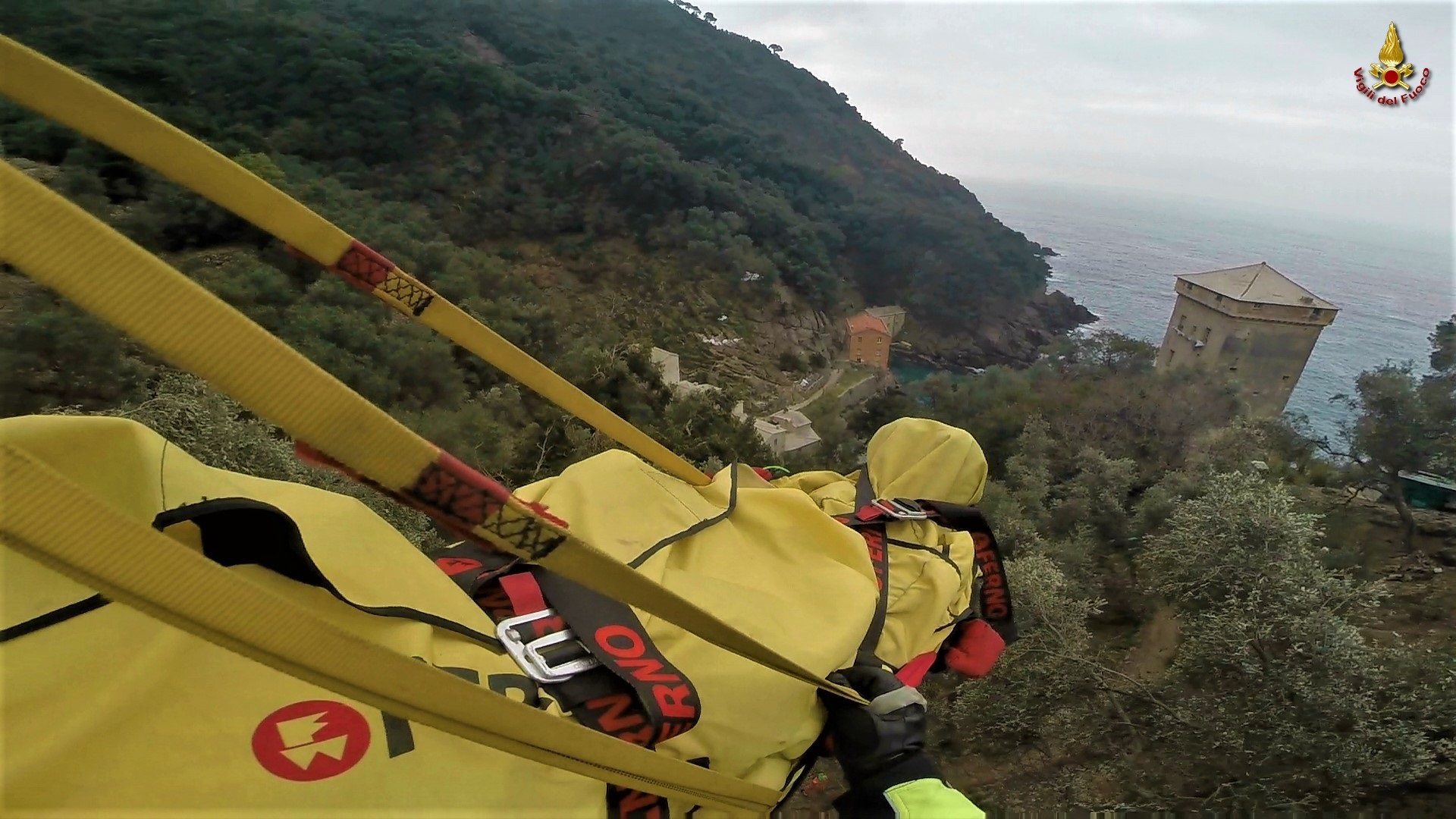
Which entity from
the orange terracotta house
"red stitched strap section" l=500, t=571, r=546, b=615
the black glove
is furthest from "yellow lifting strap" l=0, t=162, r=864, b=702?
the orange terracotta house

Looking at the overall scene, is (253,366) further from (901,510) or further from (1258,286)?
(1258,286)

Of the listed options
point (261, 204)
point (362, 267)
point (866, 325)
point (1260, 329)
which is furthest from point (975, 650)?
point (866, 325)

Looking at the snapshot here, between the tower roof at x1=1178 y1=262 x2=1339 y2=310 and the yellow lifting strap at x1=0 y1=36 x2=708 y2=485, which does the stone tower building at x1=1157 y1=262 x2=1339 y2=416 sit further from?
the yellow lifting strap at x1=0 y1=36 x2=708 y2=485

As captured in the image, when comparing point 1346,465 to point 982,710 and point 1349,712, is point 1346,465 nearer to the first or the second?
point 1349,712

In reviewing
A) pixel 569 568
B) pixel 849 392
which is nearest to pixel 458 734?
pixel 569 568

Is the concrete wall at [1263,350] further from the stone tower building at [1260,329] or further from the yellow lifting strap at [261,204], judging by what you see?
the yellow lifting strap at [261,204]
